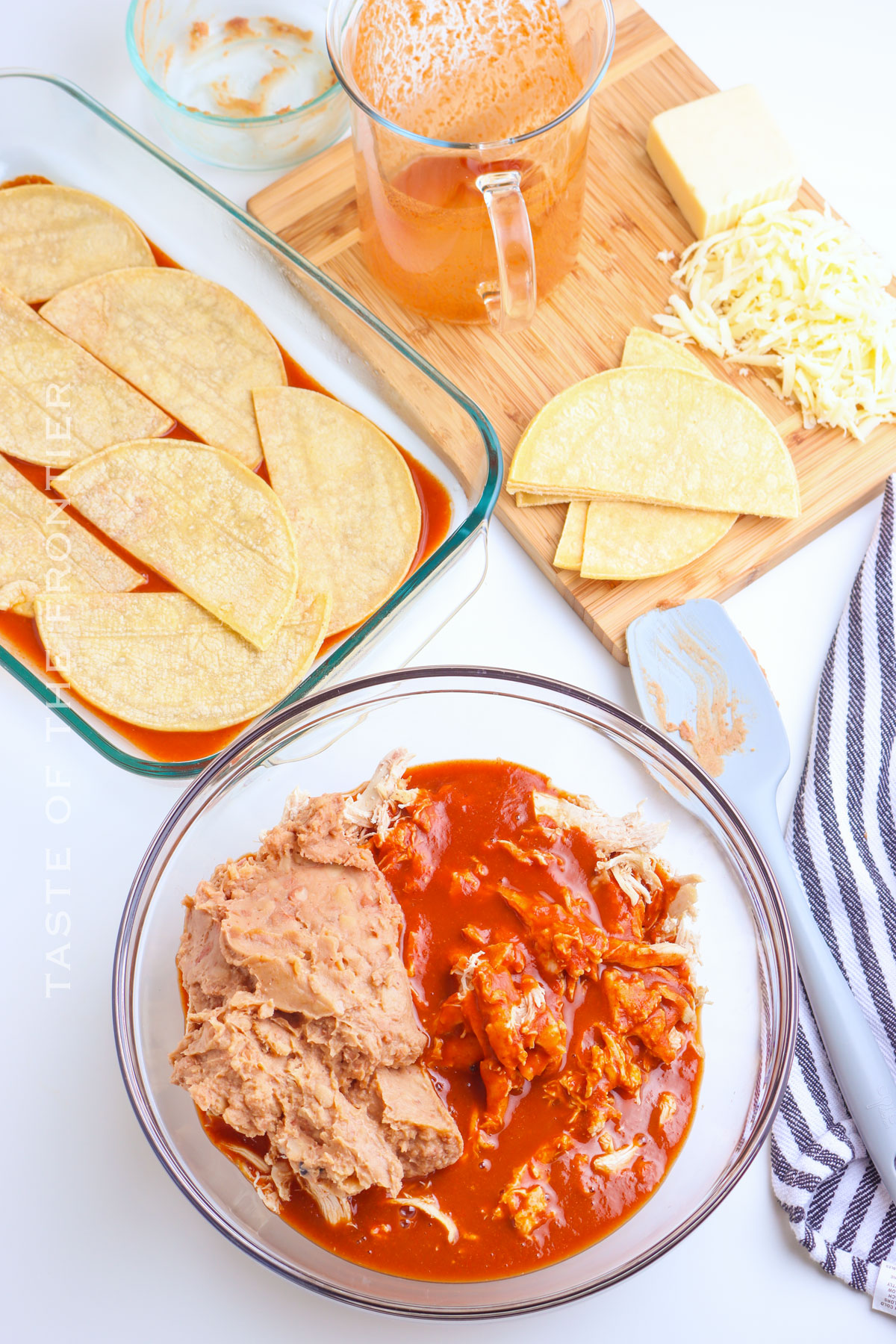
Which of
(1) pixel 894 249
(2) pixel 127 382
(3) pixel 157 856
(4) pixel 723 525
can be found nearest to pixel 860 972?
(4) pixel 723 525

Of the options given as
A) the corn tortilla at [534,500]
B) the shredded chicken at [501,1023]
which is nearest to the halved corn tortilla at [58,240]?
the corn tortilla at [534,500]

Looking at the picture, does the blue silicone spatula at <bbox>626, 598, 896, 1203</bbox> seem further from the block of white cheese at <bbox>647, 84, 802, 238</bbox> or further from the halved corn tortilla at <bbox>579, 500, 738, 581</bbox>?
the block of white cheese at <bbox>647, 84, 802, 238</bbox>

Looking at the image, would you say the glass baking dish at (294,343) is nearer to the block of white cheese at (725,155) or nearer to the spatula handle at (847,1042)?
the block of white cheese at (725,155)

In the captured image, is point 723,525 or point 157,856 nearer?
point 157,856

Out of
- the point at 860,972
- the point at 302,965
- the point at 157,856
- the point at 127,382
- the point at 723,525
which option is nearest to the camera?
the point at 302,965

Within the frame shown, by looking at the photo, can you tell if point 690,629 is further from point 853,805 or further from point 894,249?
point 894,249

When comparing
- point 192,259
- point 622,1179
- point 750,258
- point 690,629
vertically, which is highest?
point 192,259
